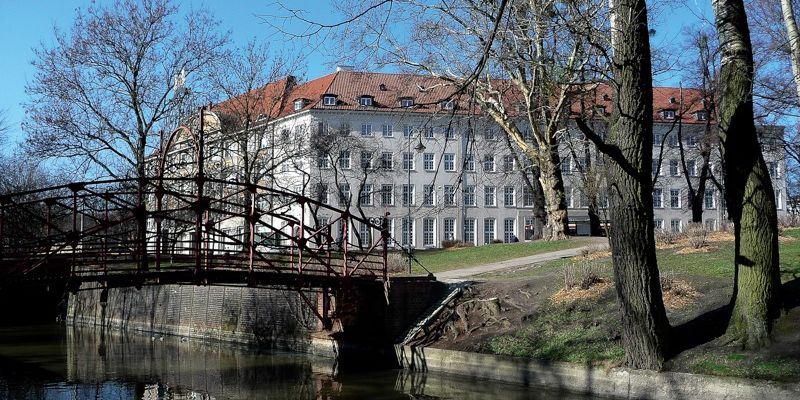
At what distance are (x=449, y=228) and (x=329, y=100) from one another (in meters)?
15.9

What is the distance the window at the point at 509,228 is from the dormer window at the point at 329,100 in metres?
19.7

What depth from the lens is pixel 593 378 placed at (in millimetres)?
15930

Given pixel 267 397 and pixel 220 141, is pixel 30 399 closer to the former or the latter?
pixel 267 397

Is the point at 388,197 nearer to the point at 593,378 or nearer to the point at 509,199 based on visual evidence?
the point at 509,199

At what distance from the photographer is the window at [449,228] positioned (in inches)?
2980

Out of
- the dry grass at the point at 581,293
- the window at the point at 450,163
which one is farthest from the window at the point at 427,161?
the dry grass at the point at 581,293

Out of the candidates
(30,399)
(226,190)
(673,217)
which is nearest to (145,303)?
(226,190)

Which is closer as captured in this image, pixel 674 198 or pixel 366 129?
pixel 366 129

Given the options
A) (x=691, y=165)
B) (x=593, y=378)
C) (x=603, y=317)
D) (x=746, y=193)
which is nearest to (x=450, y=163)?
(x=691, y=165)

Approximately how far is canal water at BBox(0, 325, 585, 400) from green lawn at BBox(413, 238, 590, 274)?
8.84 m

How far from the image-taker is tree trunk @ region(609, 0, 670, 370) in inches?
571

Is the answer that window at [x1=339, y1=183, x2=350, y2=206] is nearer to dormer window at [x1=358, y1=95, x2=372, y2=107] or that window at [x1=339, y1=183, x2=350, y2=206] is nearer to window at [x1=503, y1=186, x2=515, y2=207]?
dormer window at [x1=358, y1=95, x2=372, y2=107]

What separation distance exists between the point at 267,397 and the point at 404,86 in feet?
54.6

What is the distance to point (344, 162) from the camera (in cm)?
6919
